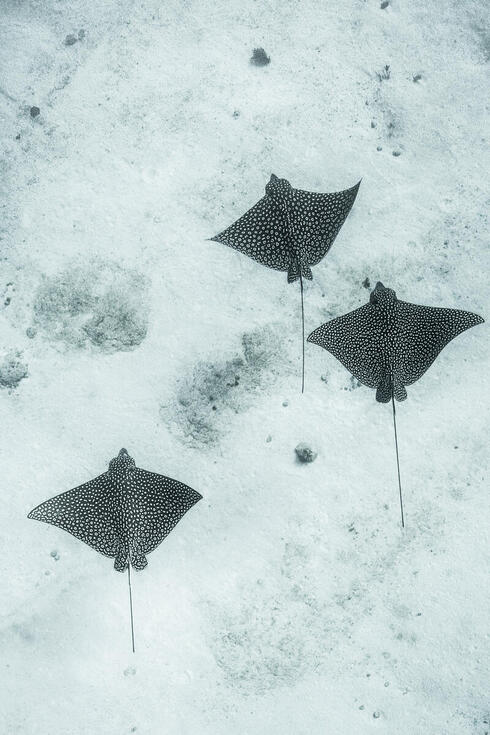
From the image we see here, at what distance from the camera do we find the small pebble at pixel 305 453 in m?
5.78

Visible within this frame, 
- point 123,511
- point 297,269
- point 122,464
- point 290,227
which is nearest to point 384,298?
point 297,269

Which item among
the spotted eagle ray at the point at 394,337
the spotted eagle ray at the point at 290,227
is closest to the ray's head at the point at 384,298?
the spotted eagle ray at the point at 394,337

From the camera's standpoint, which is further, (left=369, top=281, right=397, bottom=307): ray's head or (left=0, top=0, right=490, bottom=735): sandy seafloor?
(left=0, top=0, right=490, bottom=735): sandy seafloor

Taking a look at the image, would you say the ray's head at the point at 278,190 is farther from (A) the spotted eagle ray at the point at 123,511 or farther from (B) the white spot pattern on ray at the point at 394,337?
(A) the spotted eagle ray at the point at 123,511

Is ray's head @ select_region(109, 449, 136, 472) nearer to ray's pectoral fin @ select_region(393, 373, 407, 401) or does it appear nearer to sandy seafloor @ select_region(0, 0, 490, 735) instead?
sandy seafloor @ select_region(0, 0, 490, 735)

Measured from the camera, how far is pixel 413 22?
21.0ft

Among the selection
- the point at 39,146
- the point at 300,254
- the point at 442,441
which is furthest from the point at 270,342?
the point at 39,146

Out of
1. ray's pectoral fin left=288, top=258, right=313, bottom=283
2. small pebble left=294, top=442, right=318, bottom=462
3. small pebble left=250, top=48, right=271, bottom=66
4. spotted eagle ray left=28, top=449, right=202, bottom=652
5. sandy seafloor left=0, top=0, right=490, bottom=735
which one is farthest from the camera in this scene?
small pebble left=250, top=48, right=271, bottom=66

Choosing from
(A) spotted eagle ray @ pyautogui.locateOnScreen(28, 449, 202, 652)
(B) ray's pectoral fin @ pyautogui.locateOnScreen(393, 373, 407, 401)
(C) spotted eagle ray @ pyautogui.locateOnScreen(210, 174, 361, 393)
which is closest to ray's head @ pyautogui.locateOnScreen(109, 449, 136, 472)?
(A) spotted eagle ray @ pyautogui.locateOnScreen(28, 449, 202, 652)

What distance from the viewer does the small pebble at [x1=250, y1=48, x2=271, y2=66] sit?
20.7 ft

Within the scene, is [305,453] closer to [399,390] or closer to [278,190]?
[399,390]

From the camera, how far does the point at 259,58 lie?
6.34 m

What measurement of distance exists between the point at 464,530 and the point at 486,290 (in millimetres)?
2661

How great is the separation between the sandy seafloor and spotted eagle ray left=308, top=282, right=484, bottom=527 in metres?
0.59
